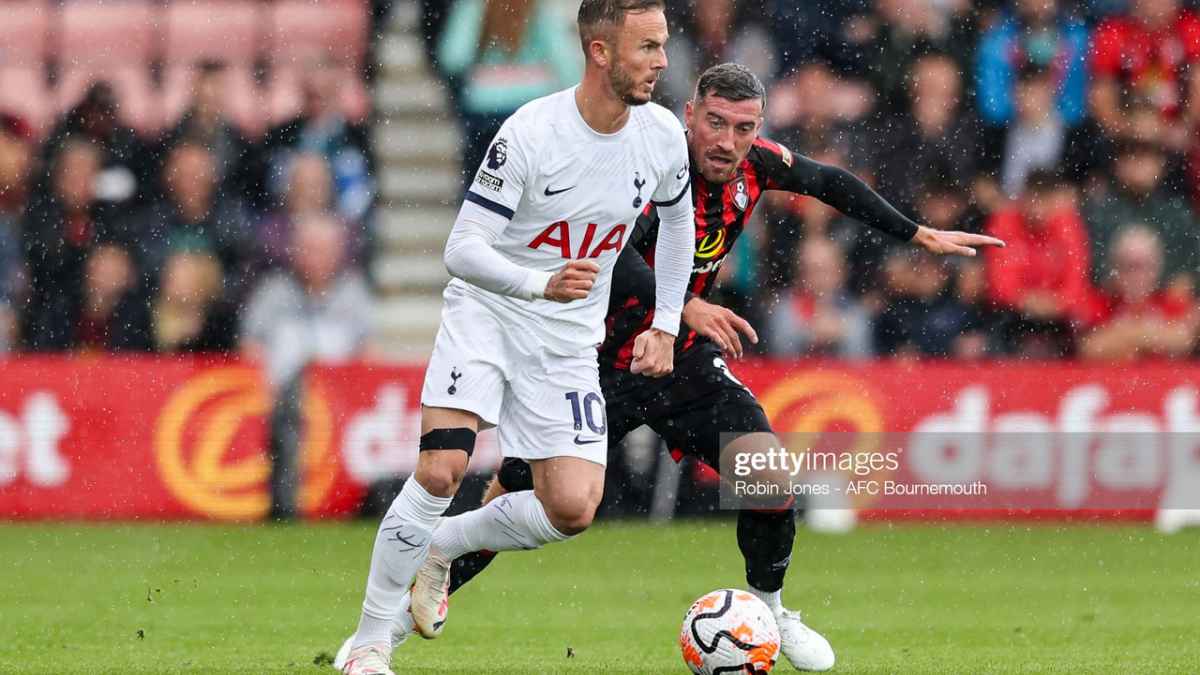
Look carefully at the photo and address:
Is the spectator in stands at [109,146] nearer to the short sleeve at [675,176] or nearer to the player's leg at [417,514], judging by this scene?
the short sleeve at [675,176]

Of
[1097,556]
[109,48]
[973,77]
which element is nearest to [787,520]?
[1097,556]

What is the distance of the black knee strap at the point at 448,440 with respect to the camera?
6926 millimetres

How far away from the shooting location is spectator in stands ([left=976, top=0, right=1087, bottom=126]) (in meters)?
14.9

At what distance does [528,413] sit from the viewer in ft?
23.8

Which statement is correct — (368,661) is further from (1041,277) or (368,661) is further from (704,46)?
(704,46)

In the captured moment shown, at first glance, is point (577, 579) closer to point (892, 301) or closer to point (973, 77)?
point (892, 301)

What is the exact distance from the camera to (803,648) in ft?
25.5

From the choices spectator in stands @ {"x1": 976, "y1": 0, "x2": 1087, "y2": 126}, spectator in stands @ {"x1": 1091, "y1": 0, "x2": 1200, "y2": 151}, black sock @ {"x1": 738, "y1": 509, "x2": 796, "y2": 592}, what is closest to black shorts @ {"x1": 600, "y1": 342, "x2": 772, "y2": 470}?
black sock @ {"x1": 738, "y1": 509, "x2": 796, "y2": 592}

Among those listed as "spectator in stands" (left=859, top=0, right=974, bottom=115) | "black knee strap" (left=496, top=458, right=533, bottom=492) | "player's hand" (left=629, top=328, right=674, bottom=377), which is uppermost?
"spectator in stands" (left=859, top=0, right=974, bottom=115)

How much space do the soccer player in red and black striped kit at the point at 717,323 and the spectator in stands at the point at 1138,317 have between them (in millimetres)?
5807

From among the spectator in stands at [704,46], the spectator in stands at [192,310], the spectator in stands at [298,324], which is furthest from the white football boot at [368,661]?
the spectator in stands at [704,46]

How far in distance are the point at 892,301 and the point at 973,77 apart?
2125mm

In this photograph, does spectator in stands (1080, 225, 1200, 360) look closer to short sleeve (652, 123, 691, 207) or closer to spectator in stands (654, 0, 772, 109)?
spectator in stands (654, 0, 772, 109)

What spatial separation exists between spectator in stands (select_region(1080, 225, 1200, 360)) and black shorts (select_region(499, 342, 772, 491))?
621 centimetres
